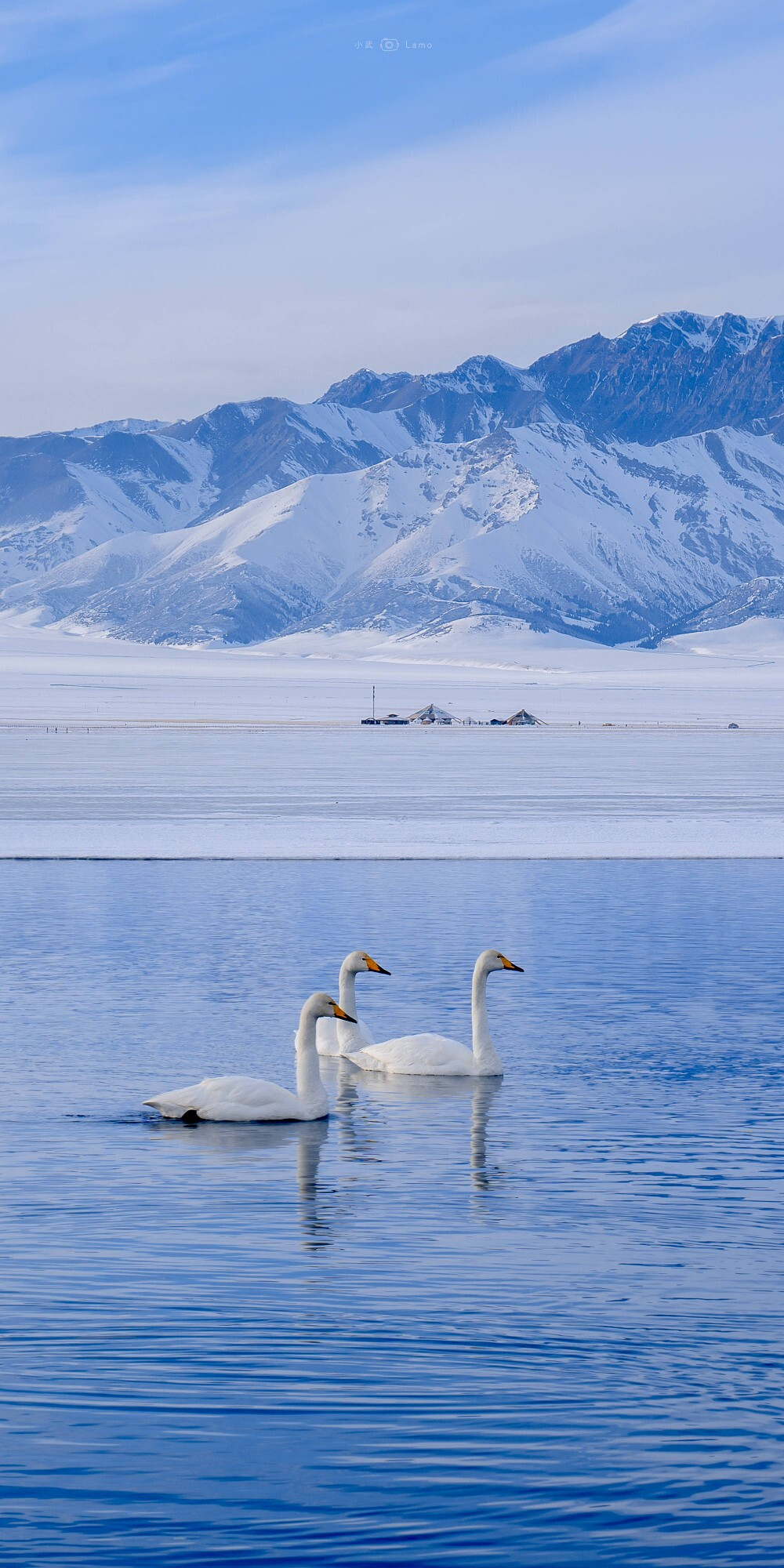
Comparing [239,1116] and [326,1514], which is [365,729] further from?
[326,1514]

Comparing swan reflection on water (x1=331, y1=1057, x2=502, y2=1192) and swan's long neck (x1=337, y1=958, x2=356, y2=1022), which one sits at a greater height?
swan's long neck (x1=337, y1=958, x2=356, y2=1022)

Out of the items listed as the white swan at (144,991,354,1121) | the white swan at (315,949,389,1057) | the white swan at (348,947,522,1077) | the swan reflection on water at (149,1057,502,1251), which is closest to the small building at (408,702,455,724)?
the white swan at (315,949,389,1057)

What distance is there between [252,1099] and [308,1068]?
0.55 meters

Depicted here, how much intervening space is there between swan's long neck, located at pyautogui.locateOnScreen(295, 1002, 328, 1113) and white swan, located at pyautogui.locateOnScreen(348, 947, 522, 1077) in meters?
1.47

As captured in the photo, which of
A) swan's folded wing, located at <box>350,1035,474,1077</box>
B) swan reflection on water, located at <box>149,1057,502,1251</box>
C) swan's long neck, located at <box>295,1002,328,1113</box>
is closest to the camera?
swan reflection on water, located at <box>149,1057,502,1251</box>

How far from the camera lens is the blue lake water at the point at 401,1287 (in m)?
7.43

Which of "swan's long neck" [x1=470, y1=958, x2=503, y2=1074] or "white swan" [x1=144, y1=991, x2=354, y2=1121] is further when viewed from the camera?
"swan's long neck" [x1=470, y1=958, x2=503, y2=1074]

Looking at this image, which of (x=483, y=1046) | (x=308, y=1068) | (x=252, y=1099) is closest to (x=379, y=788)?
(x=483, y=1046)

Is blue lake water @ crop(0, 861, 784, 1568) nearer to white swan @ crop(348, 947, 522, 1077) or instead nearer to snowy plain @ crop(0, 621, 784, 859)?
white swan @ crop(348, 947, 522, 1077)

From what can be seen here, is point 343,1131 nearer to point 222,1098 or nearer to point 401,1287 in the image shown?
point 222,1098

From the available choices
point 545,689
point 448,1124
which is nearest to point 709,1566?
point 448,1124

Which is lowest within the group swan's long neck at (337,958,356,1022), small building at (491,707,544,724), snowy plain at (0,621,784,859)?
swan's long neck at (337,958,356,1022)

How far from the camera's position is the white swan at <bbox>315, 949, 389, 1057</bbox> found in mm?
16703

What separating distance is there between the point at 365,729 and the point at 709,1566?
9245cm
